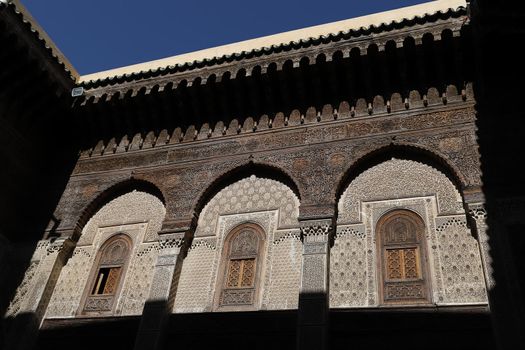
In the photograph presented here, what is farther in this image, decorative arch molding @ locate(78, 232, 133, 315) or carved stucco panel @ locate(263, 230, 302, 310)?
decorative arch molding @ locate(78, 232, 133, 315)

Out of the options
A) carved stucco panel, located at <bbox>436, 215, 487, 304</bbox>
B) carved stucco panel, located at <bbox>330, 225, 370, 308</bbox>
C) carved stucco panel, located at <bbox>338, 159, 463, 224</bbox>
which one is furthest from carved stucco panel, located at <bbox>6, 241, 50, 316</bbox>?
carved stucco panel, located at <bbox>436, 215, 487, 304</bbox>

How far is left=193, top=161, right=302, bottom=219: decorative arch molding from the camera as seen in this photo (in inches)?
254

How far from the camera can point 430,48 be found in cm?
617

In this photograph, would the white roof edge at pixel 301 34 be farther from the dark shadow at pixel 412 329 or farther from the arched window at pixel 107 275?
the dark shadow at pixel 412 329

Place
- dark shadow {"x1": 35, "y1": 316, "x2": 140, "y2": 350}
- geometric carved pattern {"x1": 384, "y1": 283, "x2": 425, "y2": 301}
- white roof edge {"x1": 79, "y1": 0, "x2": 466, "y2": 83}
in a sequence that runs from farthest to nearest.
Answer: white roof edge {"x1": 79, "y1": 0, "x2": 466, "y2": 83}
dark shadow {"x1": 35, "y1": 316, "x2": 140, "y2": 350}
geometric carved pattern {"x1": 384, "y1": 283, "x2": 425, "y2": 301}

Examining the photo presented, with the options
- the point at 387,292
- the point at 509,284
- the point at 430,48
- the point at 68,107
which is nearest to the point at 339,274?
the point at 387,292

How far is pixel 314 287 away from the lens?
533cm

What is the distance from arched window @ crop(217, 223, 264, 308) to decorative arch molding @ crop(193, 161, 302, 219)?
606mm

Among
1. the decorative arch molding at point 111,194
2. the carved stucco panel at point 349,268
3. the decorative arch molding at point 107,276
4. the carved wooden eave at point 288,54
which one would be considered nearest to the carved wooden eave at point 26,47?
the carved wooden eave at point 288,54

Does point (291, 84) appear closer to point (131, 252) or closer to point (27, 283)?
point (131, 252)

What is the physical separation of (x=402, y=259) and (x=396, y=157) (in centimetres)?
131

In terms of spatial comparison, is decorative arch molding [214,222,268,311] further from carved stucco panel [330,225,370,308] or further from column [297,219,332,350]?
carved stucco panel [330,225,370,308]

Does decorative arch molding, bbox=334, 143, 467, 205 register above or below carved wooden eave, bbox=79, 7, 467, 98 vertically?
below

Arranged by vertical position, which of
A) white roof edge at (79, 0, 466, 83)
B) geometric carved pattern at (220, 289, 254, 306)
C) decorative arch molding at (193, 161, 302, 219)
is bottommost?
geometric carved pattern at (220, 289, 254, 306)
